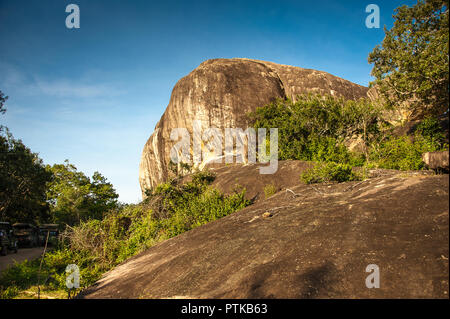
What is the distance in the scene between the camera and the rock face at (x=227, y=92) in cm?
2611

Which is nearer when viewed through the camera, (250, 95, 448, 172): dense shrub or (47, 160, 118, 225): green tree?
(250, 95, 448, 172): dense shrub

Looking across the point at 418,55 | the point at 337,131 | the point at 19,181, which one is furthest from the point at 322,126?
the point at 19,181

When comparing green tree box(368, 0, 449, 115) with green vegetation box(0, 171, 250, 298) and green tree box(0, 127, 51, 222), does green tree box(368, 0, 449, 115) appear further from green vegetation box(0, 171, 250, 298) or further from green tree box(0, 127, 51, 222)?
green tree box(0, 127, 51, 222)

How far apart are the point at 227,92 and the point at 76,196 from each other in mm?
19668

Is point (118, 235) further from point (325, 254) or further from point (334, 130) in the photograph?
point (334, 130)

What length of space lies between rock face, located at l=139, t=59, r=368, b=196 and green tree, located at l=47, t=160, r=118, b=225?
223 inches

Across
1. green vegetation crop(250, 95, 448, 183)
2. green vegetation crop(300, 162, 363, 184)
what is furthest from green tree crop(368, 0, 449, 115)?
green vegetation crop(300, 162, 363, 184)

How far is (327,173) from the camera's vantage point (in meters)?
8.17

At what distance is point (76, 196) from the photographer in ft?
93.0

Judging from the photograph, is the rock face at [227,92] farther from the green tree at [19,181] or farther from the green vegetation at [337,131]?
the green tree at [19,181]

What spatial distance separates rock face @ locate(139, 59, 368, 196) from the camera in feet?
85.7
